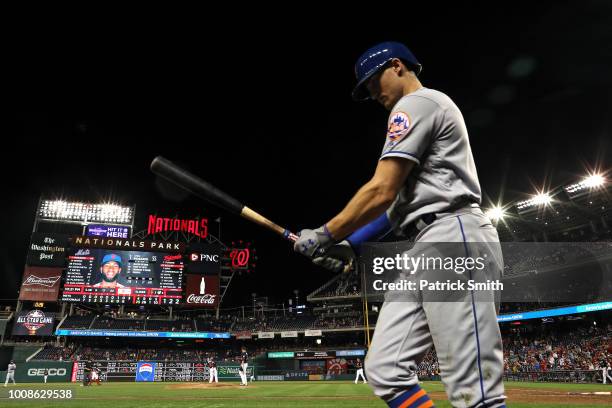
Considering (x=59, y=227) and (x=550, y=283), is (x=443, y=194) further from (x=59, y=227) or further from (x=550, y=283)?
(x=59, y=227)

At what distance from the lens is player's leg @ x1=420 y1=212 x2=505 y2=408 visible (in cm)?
188

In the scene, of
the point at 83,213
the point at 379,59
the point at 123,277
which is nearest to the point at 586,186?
the point at 379,59

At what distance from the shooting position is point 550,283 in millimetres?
32719

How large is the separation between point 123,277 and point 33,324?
9143 millimetres

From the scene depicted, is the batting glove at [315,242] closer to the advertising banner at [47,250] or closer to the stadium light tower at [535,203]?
the stadium light tower at [535,203]

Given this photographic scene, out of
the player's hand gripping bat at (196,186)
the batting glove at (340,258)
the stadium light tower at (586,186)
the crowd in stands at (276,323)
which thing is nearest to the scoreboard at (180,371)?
the crowd in stands at (276,323)

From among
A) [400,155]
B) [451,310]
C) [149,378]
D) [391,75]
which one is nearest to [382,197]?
[400,155]

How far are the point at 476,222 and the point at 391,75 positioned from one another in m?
1.02

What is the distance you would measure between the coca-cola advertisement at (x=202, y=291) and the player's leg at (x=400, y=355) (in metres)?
41.7

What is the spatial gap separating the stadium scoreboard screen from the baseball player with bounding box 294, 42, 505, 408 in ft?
135

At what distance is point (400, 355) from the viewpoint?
6.89ft

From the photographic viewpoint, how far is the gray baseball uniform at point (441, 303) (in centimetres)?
190

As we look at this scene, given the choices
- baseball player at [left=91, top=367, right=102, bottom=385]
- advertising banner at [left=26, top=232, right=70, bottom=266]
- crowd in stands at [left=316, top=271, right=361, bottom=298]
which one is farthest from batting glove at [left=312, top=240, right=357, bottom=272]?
crowd in stands at [left=316, top=271, right=361, bottom=298]

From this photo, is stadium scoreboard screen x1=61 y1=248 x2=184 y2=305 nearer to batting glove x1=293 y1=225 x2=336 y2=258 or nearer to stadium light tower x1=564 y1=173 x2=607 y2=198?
stadium light tower x1=564 y1=173 x2=607 y2=198
